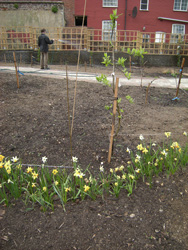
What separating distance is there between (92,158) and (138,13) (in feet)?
62.0

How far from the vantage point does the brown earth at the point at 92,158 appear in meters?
1.77

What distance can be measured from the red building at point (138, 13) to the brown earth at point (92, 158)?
1525 cm

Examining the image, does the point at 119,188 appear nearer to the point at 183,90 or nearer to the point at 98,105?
the point at 98,105

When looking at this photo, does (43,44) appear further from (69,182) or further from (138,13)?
(138,13)

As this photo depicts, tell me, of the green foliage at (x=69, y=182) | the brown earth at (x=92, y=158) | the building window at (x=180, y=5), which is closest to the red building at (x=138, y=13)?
the building window at (x=180, y=5)

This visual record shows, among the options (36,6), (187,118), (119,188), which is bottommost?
(119,188)

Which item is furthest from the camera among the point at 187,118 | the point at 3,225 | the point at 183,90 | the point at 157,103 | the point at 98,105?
the point at 183,90

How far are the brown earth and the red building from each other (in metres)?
15.2

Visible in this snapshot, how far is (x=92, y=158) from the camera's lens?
2746mm

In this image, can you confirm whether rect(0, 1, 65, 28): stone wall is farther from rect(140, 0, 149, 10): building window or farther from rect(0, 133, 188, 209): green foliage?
rect(0, 133, 188, 209): green foliage

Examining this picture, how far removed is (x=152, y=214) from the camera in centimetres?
196

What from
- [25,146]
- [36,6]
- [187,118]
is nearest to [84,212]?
[25,146]

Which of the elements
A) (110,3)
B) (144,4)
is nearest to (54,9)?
(110,3)

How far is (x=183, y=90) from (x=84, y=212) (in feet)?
15.6
